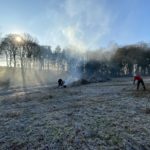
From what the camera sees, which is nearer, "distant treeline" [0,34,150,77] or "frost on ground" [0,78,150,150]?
"frost on ground" [0,78,150,150]

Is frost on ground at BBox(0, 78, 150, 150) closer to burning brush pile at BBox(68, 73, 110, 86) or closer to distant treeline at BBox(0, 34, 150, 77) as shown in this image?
burning brush pile at BBox(68, 73, 110, 86)

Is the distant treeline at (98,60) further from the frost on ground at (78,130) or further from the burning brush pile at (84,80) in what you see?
the frost on ground at (78,130)

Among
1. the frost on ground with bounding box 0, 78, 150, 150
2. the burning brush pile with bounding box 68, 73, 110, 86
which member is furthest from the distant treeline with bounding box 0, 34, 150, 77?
the frost on ground with bounding box 0, 78, 150, 150

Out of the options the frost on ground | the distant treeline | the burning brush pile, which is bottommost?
the burning brush pile

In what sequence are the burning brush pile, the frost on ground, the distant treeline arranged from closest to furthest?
the frost on ground, the burning brush pile, the distant treeline

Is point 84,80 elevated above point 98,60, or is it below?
below

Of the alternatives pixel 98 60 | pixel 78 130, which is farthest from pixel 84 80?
pixel 98 60

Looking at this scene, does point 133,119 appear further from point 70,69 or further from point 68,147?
point 70,69

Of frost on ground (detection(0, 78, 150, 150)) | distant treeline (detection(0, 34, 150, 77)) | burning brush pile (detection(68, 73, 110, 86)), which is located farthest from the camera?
distant treeline (detection(0, 34, 150, 77))

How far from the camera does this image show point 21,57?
59.7m

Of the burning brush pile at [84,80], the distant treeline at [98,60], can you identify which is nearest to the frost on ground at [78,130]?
the burning brush pile at [84,80]

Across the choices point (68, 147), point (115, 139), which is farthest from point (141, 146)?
point (68, 147)

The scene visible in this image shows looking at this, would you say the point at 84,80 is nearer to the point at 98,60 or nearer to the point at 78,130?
the point at 78,130

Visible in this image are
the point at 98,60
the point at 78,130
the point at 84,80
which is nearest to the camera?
the point at 78,130
